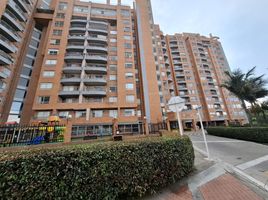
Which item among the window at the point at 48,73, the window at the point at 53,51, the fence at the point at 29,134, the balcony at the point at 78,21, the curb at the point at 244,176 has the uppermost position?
the balcony at the point at 78,21

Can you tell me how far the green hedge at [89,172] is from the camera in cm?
264

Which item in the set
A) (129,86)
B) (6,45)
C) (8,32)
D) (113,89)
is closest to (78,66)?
(113,89)

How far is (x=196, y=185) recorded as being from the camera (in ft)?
14.8

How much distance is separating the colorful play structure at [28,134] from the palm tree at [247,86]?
2054 centimetres

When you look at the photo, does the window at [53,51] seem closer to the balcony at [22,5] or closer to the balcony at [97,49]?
the balcony at [97,49]

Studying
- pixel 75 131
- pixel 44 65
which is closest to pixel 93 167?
pixel 75 131

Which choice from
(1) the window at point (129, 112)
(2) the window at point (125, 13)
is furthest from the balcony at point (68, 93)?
(2) the window at point (125, 13)

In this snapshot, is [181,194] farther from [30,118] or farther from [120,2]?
[120,2]

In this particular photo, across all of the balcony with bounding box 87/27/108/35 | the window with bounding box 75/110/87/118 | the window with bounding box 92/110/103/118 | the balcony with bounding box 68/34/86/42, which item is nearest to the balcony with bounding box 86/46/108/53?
the balcony with bounding box 68/34/86/42

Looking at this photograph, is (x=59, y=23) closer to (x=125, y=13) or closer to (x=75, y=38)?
(x=75, y=38)

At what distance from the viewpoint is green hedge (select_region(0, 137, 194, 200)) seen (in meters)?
2.64

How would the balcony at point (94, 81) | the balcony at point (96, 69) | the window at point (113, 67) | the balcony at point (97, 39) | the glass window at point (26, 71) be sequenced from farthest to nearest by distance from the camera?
1. the balcony at point (97, 39)
2. the window at point (113, 67)
3. the balcony at point (96, 69)
4. the glass window at point (26, 71)
5. the balcony at point (94, 81)

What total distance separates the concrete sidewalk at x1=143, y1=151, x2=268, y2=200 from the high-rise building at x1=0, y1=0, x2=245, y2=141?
15661 millimetres

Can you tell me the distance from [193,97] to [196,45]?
2390cm
